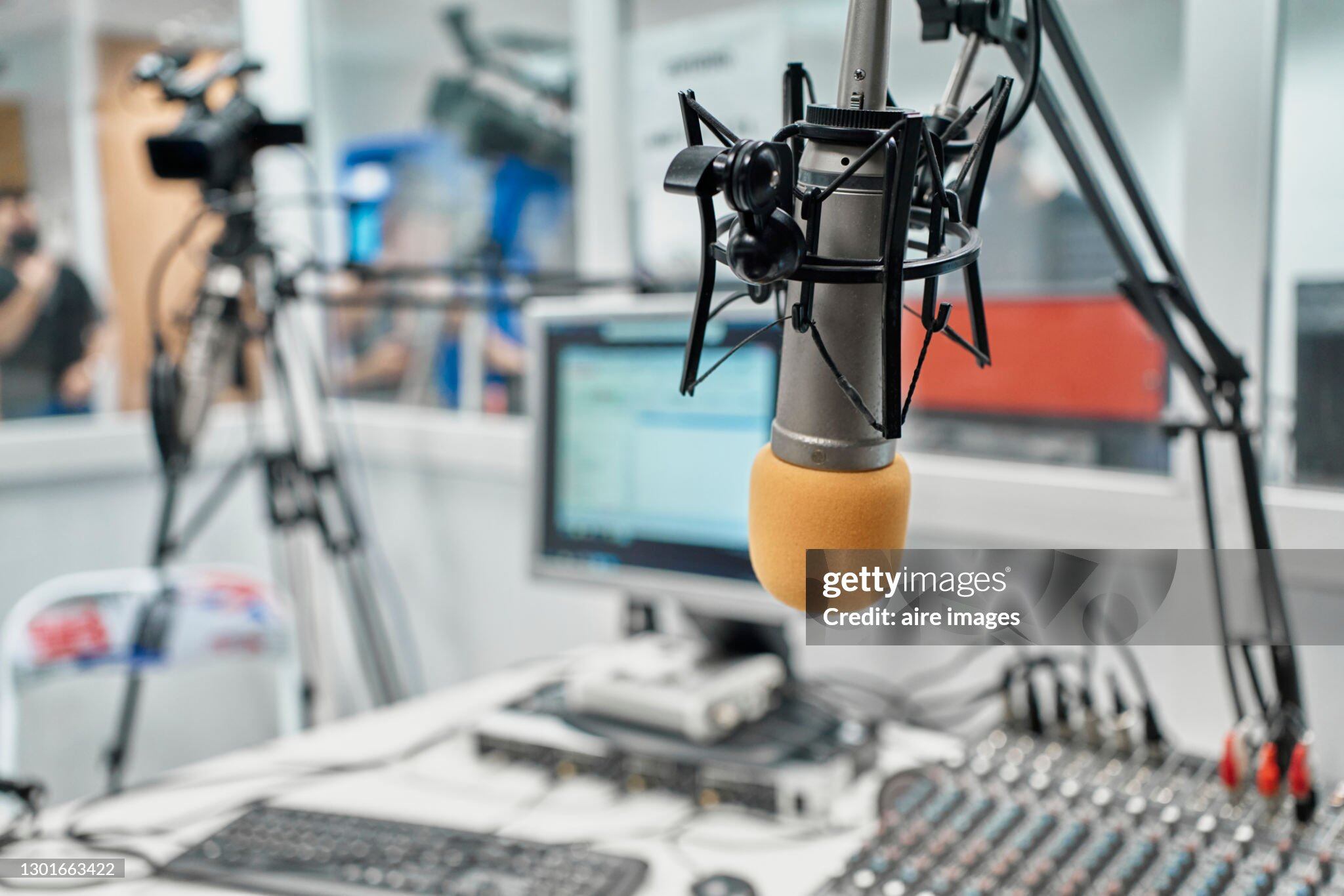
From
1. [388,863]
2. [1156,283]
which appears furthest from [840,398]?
[388,863]

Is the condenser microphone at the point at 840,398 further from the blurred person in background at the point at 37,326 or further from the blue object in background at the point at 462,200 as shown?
the blurred person in background at the point at 37,326

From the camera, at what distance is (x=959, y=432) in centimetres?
167

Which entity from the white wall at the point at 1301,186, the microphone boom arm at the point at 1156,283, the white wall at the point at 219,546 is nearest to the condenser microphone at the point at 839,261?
the microphone boom arm at the point at 1156,283

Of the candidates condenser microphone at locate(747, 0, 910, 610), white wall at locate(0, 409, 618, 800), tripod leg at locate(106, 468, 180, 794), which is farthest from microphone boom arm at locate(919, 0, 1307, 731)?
tripod leg at locate(106, 468, 180, 794)

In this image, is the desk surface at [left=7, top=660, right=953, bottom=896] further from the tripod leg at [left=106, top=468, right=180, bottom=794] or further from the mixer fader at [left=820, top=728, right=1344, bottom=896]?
the tripod leg at [left=106, top=468, right=180, bottom=794]

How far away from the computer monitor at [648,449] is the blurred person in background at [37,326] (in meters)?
1.42

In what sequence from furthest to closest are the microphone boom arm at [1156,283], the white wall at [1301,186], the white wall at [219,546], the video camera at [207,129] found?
the white wall at [219,546], the video camera at [207,129], the white wall at [1301,186], the microphone boom arm at [1156,283]

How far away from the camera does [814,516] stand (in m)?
0.47

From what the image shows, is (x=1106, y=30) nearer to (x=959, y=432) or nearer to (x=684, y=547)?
(x=959, y=432)

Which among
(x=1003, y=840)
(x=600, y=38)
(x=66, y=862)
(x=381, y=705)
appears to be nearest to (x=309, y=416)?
(x=381, y=705)

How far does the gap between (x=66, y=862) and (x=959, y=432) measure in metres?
1.33

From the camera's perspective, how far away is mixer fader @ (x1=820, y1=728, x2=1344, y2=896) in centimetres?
71

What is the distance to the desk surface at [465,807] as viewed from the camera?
3.04ft

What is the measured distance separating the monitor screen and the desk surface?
0.26 m
